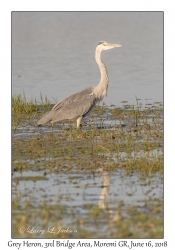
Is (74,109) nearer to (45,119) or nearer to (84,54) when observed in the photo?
(45,119)

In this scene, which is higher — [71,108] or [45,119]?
[71,108]

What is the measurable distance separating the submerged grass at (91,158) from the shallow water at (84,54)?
1679mm

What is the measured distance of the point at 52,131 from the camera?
1246cm

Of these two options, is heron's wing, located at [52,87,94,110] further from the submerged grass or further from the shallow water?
the shallow water

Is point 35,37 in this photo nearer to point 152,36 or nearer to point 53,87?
point 152,36

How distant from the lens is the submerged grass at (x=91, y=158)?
23.8 feet

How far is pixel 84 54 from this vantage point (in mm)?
23969

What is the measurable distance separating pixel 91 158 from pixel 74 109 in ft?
9.75

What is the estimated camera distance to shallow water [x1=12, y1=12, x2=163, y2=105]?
1739 centimetres

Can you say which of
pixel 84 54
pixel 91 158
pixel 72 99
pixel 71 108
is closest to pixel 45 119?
pixel 71 108

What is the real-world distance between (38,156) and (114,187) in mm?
2149

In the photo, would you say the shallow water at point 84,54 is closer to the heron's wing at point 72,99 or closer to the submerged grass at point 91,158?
the submerged grass at point 91,158
